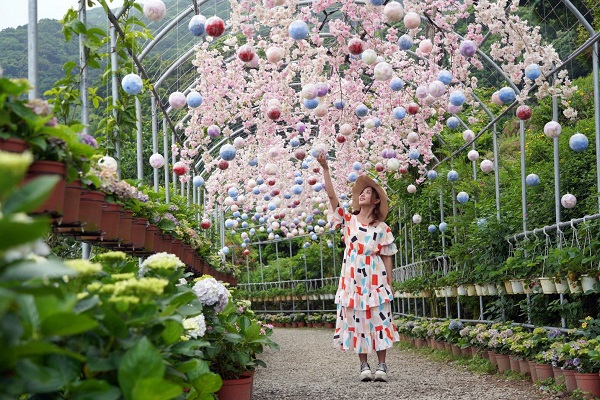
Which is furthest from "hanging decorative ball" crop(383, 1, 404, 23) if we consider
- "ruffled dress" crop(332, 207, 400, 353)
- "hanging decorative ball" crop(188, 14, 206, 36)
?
"ruffled dress" crop(332, 207, 400, 353)

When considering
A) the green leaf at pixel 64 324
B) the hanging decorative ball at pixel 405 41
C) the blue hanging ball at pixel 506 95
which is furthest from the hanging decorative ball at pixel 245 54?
the green leaf at pixel 64 324

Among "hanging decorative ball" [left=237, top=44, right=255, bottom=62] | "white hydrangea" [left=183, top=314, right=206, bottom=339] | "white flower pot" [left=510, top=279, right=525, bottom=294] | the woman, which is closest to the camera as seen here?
"white hydrangea" [left=183, top=314, right=206, bottom=339]

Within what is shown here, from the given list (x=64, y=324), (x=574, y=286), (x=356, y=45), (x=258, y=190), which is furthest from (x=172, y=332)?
(x=258, y=190)

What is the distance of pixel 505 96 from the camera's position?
5.58 metres

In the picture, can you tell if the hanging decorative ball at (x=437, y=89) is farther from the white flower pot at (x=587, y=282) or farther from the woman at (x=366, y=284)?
the white flower pot at (x=587, y=282)

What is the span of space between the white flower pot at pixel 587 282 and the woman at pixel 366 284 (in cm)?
153

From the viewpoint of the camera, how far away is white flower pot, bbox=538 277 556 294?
531 centimetres

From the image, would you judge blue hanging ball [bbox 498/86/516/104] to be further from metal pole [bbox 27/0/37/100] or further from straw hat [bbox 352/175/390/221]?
metal pole [bbox 27/0/37/100]

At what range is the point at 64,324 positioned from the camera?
122 cm

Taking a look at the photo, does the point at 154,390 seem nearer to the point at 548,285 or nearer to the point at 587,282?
the point at 587,282

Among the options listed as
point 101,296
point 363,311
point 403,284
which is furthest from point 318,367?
point 101,296

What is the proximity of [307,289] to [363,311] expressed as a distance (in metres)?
12.7

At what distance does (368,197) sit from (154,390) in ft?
15.2

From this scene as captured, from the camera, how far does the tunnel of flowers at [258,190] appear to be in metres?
1.49
